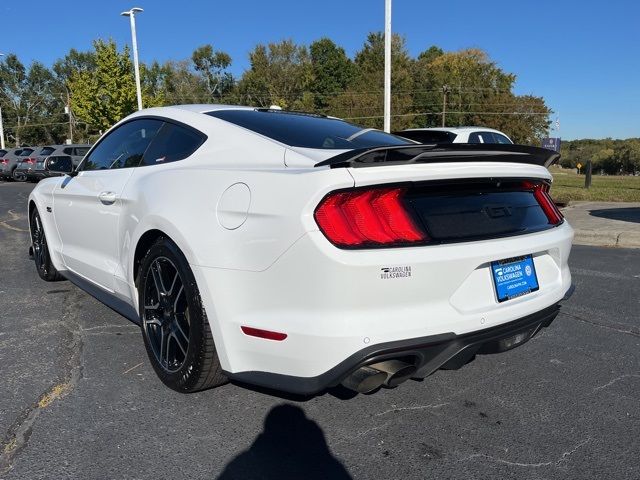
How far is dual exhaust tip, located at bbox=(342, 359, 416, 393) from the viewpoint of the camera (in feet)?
7.04

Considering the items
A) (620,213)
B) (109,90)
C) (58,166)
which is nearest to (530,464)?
(58,166)

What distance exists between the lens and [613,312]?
14.4ft

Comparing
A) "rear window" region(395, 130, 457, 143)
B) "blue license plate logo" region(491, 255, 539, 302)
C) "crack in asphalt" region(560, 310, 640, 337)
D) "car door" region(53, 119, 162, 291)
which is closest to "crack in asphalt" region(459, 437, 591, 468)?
"blue license plate logo" region(491, 255, 539, 302)

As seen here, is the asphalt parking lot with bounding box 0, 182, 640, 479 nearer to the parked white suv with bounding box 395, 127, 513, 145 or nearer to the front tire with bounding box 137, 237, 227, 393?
the front tire with bounding box 137, 237, 227, 393

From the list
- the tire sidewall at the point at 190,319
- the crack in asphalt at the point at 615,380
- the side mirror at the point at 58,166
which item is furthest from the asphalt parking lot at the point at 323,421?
the side mirror at the point at 58,166

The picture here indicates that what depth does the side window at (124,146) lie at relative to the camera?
11.2ft

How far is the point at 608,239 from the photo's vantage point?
8023 mm

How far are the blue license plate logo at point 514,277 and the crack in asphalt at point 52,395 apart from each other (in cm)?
223

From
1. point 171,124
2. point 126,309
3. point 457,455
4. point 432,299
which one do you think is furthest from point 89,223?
point 457,455

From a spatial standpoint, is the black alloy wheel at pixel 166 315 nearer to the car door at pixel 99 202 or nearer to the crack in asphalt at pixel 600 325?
the car door at pixel 99 202

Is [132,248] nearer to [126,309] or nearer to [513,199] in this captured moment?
[126,309]

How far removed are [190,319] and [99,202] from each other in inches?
55.4

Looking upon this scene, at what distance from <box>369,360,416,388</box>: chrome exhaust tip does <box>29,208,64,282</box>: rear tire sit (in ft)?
12.6

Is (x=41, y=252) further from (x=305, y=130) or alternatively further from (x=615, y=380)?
(x=615, y=380)
